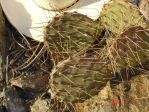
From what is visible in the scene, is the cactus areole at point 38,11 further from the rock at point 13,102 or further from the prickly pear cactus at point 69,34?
the rock at point 13,102

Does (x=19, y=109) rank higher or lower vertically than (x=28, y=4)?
lower

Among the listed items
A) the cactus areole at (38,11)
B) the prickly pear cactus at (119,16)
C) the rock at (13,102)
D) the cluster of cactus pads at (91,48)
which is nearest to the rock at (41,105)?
the rock at (13,102)

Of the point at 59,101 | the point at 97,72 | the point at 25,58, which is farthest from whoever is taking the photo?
the point at 25,58

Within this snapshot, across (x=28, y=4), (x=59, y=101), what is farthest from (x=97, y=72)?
(x=28, y=4)

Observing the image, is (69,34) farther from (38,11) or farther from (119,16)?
(38,11)

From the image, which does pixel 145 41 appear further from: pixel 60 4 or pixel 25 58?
pixel 25 58

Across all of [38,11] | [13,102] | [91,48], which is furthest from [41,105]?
[38,11]
